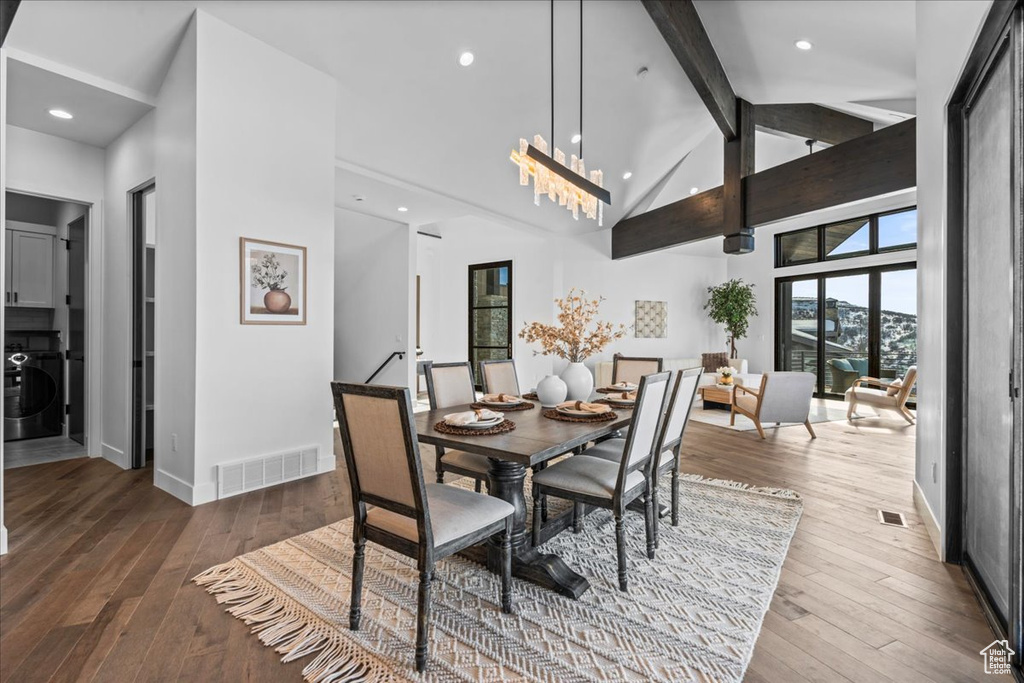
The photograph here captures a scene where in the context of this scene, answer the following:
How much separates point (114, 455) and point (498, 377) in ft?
10.8

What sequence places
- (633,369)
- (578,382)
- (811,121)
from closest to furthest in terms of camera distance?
1. (578,382)
2. (633,369)
3. (811,121)

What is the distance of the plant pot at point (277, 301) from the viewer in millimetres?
3377

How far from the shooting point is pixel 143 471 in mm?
3791

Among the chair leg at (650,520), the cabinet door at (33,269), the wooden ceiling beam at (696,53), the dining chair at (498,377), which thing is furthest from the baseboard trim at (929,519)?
the cabinet door at (33,269)

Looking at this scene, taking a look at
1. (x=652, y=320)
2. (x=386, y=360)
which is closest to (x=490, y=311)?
(x=386, y=360)

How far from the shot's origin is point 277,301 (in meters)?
3.43

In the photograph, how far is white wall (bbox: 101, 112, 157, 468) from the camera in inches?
149

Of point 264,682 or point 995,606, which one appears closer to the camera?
point 264,682

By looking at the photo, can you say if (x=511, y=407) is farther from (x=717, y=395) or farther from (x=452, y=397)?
(x=717, y=395)

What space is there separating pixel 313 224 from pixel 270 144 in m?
0.59

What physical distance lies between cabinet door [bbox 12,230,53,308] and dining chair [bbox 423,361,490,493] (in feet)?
14.5

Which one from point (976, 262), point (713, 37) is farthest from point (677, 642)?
point (713, 37)

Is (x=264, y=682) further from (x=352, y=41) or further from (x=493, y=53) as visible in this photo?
(x=493, y=53)

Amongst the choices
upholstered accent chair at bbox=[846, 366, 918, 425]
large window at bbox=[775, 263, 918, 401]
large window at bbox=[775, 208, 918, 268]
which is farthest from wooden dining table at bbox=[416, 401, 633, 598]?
large window at bbox=[775, 208, 918, 268]
